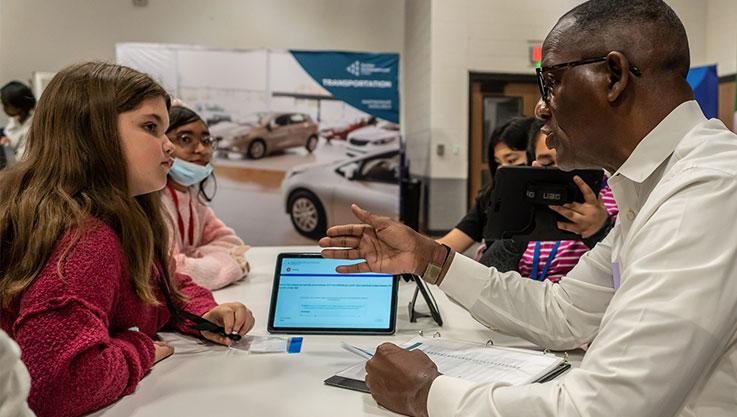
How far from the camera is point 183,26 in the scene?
6715 millimetres

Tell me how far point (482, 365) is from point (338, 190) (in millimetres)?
4486

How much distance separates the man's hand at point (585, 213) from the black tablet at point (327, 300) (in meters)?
0.50

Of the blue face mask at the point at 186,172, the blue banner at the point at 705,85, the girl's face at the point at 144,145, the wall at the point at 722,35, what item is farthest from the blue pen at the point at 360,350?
the wall at the point at 722,35

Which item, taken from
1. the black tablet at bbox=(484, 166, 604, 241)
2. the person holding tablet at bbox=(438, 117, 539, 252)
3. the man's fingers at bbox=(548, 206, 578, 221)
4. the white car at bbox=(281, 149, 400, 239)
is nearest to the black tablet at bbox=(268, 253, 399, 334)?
the black tablet at bbox=(484, 166, 604, 241)

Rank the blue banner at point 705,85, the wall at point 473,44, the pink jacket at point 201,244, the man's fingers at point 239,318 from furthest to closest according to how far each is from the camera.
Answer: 1. the wall at point 473,44
2. the blue banner at point 705,85
3. the pink jacket at point 201,244
4. the man's fingers at point 239,318

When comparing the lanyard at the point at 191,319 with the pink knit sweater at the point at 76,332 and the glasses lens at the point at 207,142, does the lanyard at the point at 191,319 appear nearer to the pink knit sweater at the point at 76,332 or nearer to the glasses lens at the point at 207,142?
the pink knit sweater at the point at 76,332

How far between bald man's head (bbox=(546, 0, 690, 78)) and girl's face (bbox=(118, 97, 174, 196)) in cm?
85

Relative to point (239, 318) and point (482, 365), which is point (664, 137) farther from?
point (239, 318)

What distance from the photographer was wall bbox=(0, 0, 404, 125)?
6324 millimetres

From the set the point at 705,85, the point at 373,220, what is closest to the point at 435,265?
the point at 373,220

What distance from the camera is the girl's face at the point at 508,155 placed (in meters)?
2.54

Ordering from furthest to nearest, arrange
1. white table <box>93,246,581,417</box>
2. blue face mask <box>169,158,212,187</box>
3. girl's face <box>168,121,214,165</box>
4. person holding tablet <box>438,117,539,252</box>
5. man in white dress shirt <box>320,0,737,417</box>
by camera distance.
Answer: person holding tablet <box>438,117,539,252</box>
girl's face <box>168,121,214,165</box>
blue face mask <box>169,158,212,187</box>
white table <box>93,246,581,417</box>
man in white dress shirt <box>320,0,737,417</box>

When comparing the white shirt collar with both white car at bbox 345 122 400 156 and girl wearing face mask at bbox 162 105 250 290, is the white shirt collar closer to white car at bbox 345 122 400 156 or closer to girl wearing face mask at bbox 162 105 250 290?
girl wearing face mask at bbox 162 105 250 290

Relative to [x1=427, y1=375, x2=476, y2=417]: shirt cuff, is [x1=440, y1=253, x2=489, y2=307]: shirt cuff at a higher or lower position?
higher
